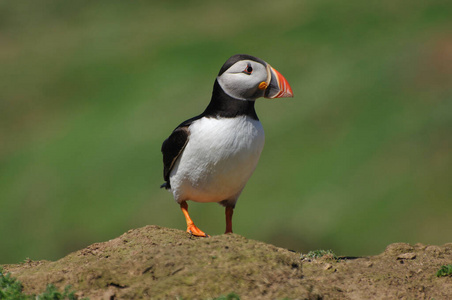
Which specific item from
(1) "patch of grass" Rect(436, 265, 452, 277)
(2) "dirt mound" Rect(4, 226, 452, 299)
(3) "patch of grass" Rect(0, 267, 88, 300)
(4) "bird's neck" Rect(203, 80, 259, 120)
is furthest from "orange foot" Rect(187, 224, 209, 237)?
(1) "patch of grass" Rect(436, 265, 452, 277)

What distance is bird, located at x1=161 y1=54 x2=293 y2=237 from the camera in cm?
641

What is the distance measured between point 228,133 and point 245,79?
664mm

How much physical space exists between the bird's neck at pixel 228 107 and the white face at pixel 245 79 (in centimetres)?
6

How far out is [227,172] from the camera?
21.3 ft

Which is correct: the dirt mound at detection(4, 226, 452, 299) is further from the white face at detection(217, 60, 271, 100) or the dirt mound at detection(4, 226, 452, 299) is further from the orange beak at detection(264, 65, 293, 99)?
the orange beak at detection(264, 65, 293, 99)

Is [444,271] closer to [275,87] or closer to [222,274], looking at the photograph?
[222,274]

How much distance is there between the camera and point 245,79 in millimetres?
6473

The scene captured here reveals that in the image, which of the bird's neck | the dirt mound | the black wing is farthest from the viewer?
the black wing

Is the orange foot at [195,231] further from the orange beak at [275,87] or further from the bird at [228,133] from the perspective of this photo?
the orange beak at [275,87]

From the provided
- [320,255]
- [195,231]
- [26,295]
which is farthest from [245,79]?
[26,295]

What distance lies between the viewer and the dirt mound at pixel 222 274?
429 cm

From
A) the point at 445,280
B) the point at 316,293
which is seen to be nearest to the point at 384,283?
the point at 445,280

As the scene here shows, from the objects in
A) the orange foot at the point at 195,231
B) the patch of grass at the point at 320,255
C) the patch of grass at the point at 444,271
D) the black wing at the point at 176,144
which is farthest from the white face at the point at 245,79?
the patch of grass at the point at 444,271

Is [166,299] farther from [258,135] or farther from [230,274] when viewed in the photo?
[258,135]
